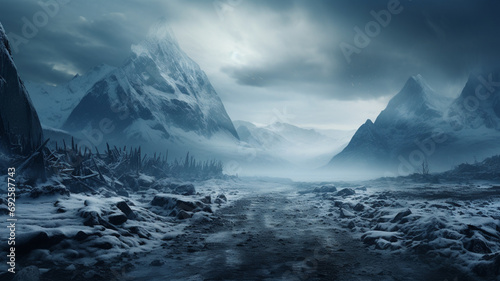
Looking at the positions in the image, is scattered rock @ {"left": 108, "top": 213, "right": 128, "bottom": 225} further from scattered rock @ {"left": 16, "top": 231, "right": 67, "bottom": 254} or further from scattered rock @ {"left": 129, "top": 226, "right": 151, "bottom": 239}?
scattered rock @ {"left": 16, "top": 231, "right": 67, "bottom": 254}

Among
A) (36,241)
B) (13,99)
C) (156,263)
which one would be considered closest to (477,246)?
(156,263)

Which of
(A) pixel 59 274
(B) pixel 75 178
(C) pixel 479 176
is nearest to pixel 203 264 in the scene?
(A) pixel 59 274

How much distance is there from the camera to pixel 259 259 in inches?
447

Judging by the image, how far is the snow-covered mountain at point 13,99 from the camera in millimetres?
39750

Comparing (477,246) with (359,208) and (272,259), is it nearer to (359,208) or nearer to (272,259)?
(272,259)

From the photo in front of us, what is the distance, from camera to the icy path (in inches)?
370

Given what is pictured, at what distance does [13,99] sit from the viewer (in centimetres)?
4378

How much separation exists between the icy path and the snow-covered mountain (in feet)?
119

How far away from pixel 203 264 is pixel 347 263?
5492 millimetres

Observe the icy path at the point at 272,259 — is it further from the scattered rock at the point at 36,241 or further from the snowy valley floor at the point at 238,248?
the scattered rock at the point at 36,241

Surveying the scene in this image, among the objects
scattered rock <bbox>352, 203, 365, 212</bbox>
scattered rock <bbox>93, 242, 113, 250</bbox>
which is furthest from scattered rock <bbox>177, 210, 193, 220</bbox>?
scattered rock <bbox>352, 203, 365, 212</bbox>

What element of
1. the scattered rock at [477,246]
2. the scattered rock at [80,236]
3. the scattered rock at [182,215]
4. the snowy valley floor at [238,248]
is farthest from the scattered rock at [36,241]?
the scattered rock at [477,246]

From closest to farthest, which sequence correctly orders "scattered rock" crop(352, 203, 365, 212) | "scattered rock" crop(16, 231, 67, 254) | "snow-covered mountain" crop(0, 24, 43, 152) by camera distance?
"scattered rock" crop(16, 231, 67, 254), "scattered rock" crop(352, 203, 365, 212), "snow-covered mountain" crop(0, 24, 43, 152)

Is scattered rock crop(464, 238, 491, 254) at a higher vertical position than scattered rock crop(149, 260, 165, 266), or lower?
higher
